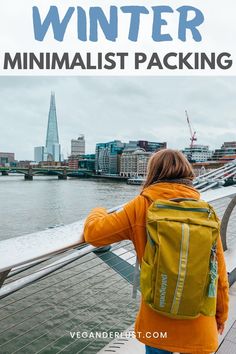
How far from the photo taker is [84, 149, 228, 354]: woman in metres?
1.23

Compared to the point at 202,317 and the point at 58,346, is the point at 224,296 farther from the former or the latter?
the point at 58,346

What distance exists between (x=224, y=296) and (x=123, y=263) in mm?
1685

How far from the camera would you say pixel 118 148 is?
12238cm

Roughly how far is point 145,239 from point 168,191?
211mm

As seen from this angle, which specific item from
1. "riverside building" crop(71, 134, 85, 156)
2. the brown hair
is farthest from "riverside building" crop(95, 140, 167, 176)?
the brown hair

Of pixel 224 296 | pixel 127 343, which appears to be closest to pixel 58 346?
pixel 127 343

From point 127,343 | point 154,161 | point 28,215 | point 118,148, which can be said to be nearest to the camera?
point 154,161

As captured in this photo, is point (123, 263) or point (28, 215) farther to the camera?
point (28, 215)

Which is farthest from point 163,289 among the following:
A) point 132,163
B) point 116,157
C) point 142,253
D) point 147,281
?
point 116,157

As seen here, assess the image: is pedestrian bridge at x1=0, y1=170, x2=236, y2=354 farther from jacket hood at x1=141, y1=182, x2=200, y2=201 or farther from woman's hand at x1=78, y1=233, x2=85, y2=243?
jacket hood at x1=141, y1=182, x2=200, y2=201

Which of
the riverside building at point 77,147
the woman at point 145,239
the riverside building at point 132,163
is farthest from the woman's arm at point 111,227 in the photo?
the riverside building at point 77,147

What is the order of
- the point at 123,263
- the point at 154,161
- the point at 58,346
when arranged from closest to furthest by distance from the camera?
1. the point at 154,161
2. the point at 123,263
3. the point at 58,346

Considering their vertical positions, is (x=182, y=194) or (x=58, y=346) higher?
(x=182, y=194)

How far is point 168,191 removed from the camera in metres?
1.24
